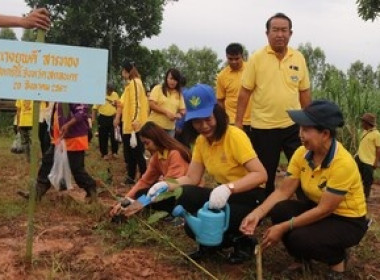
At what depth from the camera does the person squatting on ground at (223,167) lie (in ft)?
9.47

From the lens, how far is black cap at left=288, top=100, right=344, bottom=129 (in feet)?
8.59

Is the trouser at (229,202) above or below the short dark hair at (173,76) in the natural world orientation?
below

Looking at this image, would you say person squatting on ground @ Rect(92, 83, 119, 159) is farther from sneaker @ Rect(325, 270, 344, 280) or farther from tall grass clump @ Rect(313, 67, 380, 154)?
sneaker @ Rect(325, 270, 344, 280)

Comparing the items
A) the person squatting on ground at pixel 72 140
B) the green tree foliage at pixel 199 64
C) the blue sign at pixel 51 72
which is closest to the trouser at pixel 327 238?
the blue sign at pixel 51 72

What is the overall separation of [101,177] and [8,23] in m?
3.73

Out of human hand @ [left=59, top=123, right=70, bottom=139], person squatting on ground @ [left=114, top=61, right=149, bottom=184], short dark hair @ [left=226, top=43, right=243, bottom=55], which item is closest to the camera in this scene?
human hand @ [left=59, top=123, right=70, bottom=139]

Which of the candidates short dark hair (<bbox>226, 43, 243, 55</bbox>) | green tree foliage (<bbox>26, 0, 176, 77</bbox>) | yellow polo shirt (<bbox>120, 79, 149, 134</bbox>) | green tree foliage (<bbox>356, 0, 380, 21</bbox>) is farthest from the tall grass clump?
green tree foliage (<bbox>26, 0, 176, 77</bbox>)

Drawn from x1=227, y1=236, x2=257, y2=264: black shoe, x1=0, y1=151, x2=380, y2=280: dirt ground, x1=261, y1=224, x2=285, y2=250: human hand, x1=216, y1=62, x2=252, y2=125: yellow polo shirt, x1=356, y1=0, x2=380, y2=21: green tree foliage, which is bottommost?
x1=0, y1=151, x2=380, y2=280: dirt ground

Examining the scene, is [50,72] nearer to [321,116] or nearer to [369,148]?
[321,116]

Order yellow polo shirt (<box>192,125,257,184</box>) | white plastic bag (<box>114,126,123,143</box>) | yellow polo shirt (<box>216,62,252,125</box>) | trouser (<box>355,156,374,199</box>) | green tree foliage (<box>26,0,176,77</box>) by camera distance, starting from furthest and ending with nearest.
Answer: green tree foliage (<box>26,0,176,77</box>) → white plastic bag (<box>114,126,123,143</box>) → trouser (<box>355,156,374,199</box>) → yellow polo shirt (<box>216,62,252,125</box>) → yellow polo shirt (<box>192,125,257,184</box>)

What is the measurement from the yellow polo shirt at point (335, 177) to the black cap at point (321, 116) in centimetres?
15

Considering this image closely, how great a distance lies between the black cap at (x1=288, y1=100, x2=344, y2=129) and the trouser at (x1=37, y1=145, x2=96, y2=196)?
262 centimetres

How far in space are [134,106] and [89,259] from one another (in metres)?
3.14

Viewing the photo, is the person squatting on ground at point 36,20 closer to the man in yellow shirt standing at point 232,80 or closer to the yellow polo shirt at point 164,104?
the man in yellow shirt standing at point 232,80
